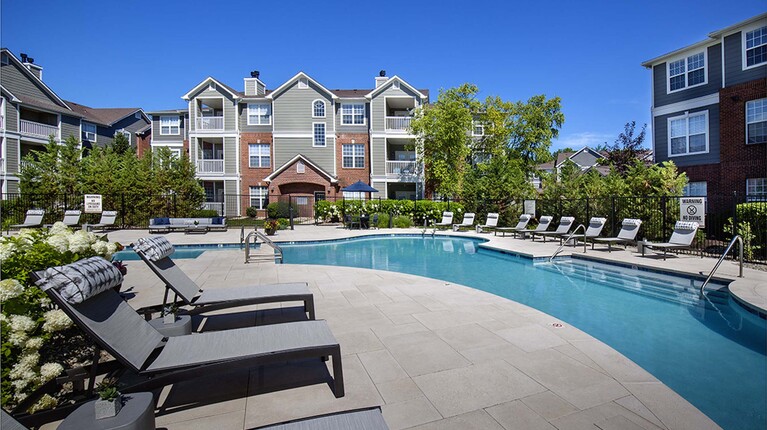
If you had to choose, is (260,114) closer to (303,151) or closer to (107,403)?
(303,151)

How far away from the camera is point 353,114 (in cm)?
2806

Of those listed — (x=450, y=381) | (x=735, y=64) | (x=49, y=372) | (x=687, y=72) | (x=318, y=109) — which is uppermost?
(x=318, y=109)

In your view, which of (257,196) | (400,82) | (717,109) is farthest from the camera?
(257,196)

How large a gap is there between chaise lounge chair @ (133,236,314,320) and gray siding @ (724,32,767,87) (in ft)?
67.7

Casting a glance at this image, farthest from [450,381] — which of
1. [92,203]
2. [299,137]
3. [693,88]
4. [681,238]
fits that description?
[299,137]

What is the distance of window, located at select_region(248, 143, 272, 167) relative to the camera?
2811cm

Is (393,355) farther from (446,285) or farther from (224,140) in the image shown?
(224,140)

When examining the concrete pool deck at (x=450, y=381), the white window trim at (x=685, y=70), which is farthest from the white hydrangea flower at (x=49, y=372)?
the white window trim at (x=685, y=70)

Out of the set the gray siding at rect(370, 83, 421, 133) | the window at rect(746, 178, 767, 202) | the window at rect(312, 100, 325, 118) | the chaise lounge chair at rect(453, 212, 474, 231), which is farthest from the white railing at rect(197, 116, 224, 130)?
the window at rect(746, 178, 767, 202)

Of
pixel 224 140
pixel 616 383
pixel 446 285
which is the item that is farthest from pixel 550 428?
pixel 224 140

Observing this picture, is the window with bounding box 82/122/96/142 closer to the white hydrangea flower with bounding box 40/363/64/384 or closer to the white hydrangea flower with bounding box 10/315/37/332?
the white hydrangea flower with bounding box 10/315/37/332

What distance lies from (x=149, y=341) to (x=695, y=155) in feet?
74.1

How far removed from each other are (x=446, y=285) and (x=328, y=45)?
612 inches

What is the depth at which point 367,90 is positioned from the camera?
30484 mm
